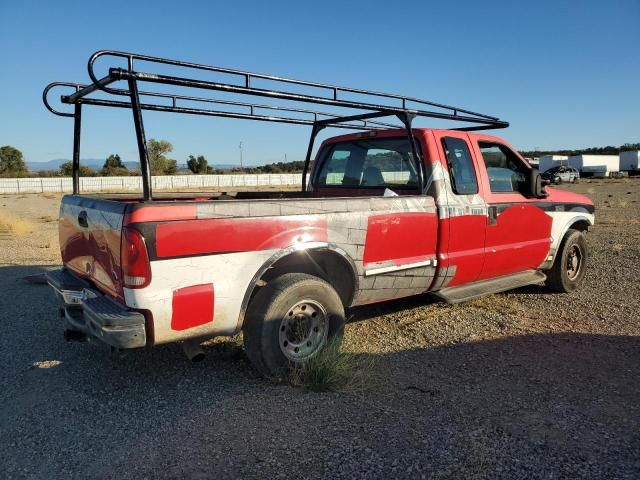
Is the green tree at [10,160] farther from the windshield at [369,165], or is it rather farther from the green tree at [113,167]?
Answer: the windshield at [369,165]

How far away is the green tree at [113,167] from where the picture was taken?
61.0m

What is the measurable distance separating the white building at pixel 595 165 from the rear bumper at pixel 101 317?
65219 mm

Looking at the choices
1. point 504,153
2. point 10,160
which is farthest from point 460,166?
point 10,160

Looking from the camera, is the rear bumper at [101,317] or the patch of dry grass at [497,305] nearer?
the rear bumper at [101,317]

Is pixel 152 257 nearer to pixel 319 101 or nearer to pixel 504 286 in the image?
pixel 319 101

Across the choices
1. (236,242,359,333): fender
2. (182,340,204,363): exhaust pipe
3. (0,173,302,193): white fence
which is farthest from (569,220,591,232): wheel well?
(0,173,302,193): white fence

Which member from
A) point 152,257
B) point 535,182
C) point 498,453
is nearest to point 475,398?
point 498,453

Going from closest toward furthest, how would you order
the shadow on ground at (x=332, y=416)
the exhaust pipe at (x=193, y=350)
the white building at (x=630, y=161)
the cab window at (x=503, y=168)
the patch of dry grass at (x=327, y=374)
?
1. the shadow on ground at (x=332, y=416)
2. the exhaust pipe at (x=193, y=350)
3. the patch of dry grass at (x=327, y=374)
4. the cab window at (x=503, y=168)
5. the white building at (x=630, y=161)

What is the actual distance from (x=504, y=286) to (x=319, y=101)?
3.01 m

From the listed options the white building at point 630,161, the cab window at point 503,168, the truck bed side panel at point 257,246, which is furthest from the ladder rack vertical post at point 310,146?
the white building at point 630,161

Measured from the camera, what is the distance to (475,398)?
11.9 ft

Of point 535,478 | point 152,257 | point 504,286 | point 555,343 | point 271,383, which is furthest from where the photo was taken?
point 504,286

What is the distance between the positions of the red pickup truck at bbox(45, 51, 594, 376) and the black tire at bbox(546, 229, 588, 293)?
219 mm

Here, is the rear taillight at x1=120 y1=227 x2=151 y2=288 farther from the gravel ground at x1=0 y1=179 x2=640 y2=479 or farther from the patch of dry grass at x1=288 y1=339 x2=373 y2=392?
the patch of dry grass at x1=288 y1=339 x2=373 y2=392
